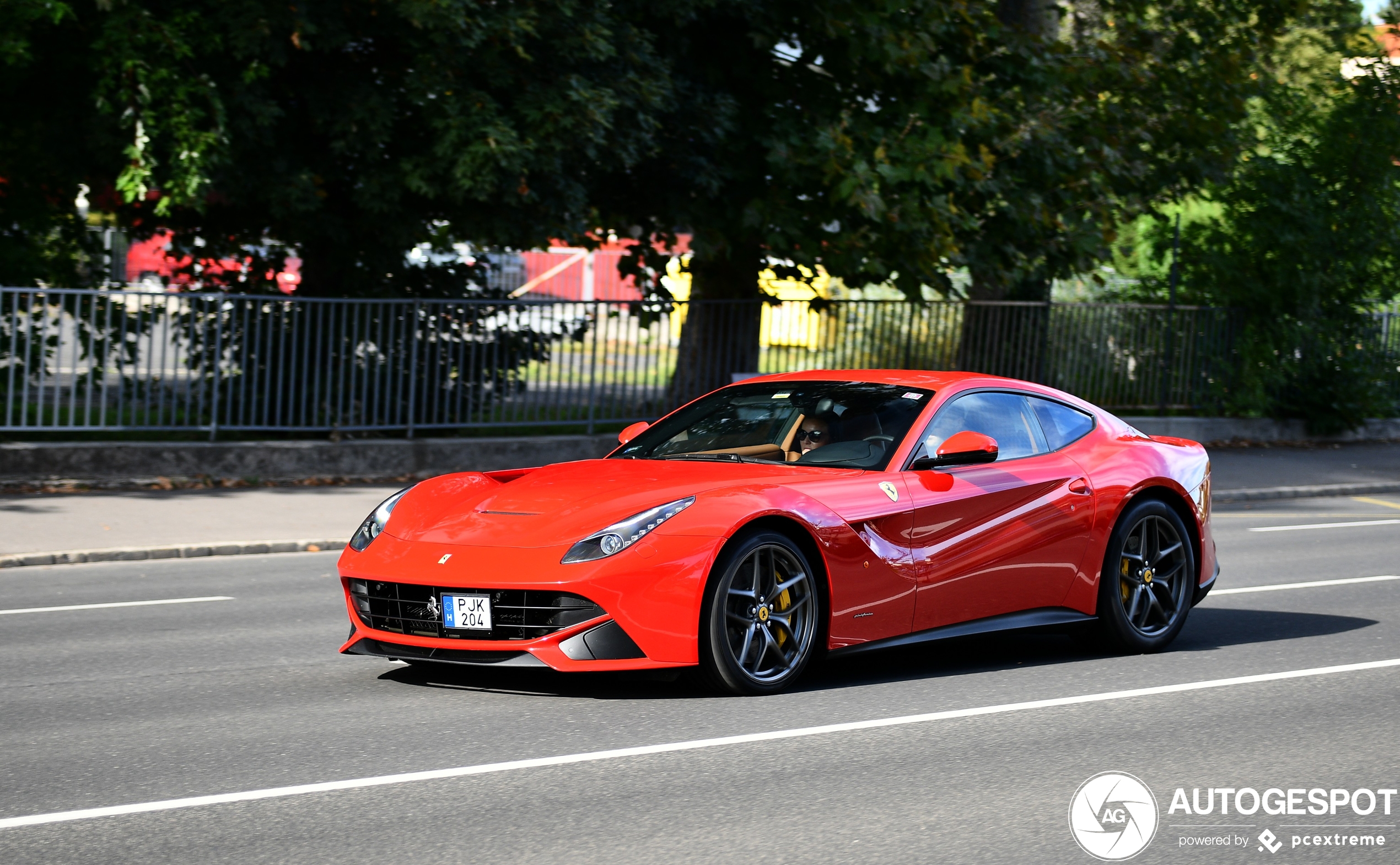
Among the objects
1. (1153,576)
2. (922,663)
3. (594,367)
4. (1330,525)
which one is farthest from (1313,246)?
(922,663)

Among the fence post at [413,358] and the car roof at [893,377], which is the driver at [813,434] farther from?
the fence post at [413,358]

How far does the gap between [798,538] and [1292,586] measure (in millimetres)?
5703

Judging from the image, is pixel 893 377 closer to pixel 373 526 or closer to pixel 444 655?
pixel 373 526

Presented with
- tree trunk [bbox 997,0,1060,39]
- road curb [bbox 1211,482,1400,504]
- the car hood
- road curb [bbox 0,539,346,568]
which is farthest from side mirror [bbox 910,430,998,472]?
tree trunk [bbox 997,0,1060,39]

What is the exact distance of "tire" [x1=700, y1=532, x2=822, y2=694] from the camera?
6.69m

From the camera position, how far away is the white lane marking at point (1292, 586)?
10945 millimetres

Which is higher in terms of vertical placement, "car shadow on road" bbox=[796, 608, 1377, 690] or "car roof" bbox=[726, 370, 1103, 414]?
"car roof" bbox=[726, 370, 1103, 414]

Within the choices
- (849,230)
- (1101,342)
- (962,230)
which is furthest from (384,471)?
(1101,342)

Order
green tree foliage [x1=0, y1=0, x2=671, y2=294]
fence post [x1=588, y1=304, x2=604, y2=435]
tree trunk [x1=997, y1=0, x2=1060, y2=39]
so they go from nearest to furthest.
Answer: green tree foliage [x1=0, y1=0, x2=671, y2=294]
fence post [x1=588, y1=304, x2=604, y2=435]
tree trunk [x1=997, y1=0, x2=1060, y2=39]

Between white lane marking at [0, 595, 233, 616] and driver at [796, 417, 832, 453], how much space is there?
167 inches

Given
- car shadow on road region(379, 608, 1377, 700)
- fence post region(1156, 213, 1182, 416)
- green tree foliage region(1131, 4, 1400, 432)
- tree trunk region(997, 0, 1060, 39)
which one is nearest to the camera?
car shadow on road region(379, 608, 1377, 700)

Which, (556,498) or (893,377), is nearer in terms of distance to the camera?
(556,498)

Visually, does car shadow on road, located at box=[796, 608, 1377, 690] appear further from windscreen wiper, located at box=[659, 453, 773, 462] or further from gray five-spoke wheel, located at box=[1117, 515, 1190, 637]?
windscreen wiper, located at box=[659, 453, 773, 462]

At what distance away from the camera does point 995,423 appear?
813 cm
